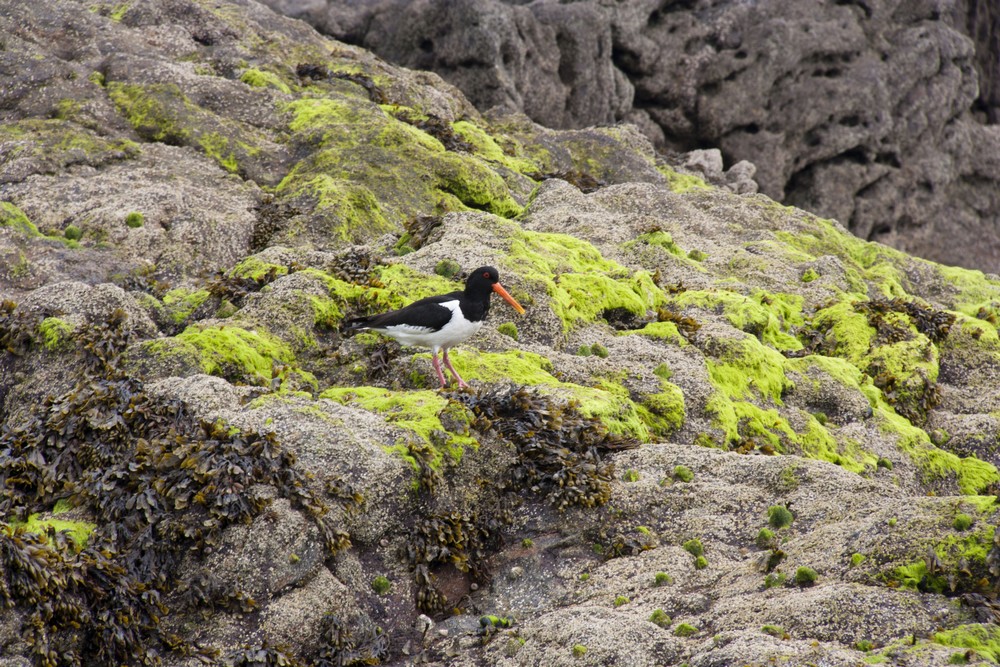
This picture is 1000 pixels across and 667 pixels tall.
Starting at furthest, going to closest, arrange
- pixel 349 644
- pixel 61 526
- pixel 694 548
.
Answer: pixel 694 548
pixel 61 526
pixel 349 644

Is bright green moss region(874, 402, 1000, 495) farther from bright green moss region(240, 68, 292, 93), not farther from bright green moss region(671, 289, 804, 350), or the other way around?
bright green moss region(240, 68, 292, 93)

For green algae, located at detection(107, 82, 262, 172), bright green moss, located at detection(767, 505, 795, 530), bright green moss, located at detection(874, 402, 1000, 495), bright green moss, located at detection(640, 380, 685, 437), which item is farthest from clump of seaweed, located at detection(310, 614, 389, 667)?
green algae, located at detection(107, 82, 262, 172)

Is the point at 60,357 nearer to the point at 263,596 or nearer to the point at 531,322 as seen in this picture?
the point at 263,596

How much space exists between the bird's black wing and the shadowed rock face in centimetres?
2866

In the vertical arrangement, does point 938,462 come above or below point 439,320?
below

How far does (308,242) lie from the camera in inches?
888

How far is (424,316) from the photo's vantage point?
15219mm

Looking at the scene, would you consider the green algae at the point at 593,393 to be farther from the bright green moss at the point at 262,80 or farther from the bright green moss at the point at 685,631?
the bright green moss at the point at 262,80

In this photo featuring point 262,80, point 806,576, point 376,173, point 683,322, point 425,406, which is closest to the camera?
point 806,576

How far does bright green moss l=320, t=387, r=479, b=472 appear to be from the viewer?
527 inches

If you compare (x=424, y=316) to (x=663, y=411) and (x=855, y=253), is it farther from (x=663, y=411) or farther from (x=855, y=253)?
(x=855, y=253)

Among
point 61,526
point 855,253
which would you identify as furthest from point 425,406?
point 855,253

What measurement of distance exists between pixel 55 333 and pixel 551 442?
8826mm

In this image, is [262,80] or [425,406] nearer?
[425,406]
